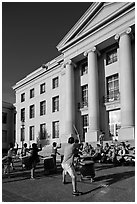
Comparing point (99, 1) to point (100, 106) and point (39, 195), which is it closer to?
point (100, 106)

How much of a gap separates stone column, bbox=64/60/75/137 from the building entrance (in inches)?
195

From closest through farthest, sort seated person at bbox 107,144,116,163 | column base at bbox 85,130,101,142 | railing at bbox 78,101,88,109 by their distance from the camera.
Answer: seated person at bbox 107,144,116,163, column base at bbox 85,130,101,142, railing at bbox 78,101,88,109

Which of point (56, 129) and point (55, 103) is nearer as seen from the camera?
point (56, 129)

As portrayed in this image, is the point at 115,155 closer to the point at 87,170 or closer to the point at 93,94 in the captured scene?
the point at 87,170

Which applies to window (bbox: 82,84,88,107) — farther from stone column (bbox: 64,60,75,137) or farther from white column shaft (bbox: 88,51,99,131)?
white column shaft (bbox: 88,51,99,131)

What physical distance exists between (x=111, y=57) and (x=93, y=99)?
16.9 feet

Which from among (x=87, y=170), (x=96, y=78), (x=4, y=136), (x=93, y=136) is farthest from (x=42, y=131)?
(x=87, y=170)

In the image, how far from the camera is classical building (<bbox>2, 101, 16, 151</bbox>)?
43562 millimetres

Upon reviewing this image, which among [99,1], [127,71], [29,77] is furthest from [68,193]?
[29,77]

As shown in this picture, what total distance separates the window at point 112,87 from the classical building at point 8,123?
1013 inches

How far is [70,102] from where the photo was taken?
26.9 m

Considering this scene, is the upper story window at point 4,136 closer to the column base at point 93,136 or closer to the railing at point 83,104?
the railing at point 83,104

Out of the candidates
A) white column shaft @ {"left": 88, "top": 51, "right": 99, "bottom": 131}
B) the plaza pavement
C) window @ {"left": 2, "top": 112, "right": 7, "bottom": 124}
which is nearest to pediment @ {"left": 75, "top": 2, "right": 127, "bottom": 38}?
white column shaft @ {"left": 88, "top": 51, "right": 99, "bottom": 131}

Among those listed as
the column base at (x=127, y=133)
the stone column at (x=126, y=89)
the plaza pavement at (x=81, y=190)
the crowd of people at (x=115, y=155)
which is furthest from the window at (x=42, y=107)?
the plaza pavement at (x=81, y=190)
